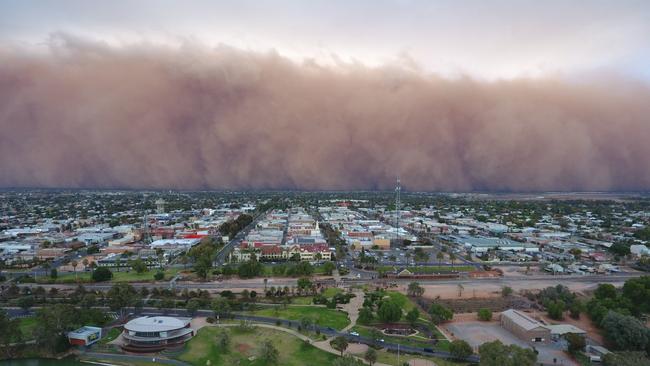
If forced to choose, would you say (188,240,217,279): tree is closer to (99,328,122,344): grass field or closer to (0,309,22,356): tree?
(99,328,122,344): grass field

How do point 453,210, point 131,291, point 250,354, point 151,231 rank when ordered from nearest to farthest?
point 250,354 → point 131,291 → point 151,231 → point 453,210

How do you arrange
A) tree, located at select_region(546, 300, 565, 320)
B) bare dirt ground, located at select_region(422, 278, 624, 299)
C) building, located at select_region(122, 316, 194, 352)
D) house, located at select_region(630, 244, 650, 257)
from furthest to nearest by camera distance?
1. house, located at select_region(630, 244, 650, 257)
2. bare dirt ground, located at select_region(422, 278, 624, 299)
3. tree, located at select_region(546, 300, 565, 320)
4. building, located at select_region(122, 316, 194, 352)

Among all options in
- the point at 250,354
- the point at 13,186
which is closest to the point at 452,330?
the point at 250,354

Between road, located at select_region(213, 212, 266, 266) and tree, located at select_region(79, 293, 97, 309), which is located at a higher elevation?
tree, located at select_region(79, 293, 97, 309)

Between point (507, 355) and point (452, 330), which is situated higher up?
point (507, 355)

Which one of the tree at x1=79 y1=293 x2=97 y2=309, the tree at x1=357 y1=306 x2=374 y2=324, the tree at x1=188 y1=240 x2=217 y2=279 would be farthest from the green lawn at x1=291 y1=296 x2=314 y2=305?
the tree at x1=79 y1=293 x2=97 y2=309

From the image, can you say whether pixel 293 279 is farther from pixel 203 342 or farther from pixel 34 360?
pixel 34 360

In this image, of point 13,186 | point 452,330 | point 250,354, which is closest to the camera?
point 250,354
